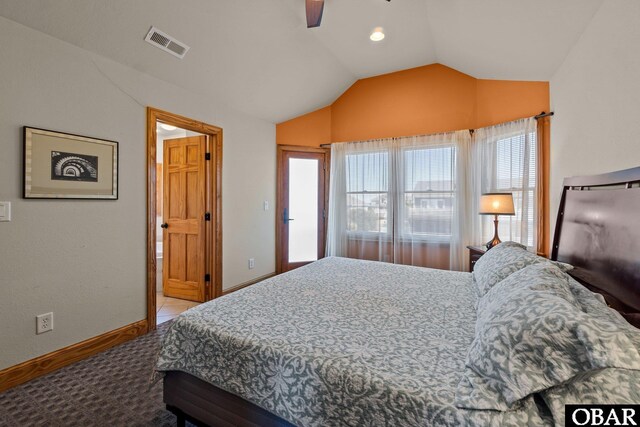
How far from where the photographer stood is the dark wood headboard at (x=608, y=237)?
4.28 ft

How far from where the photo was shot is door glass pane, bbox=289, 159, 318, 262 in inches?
183

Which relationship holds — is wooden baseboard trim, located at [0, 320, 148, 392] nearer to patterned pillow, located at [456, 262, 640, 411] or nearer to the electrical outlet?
the electrical outlet

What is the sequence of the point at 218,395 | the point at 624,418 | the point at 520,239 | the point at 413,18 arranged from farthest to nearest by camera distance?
the point at 520,239 < the point at 413,18 < the point at 218,395 < the point at 624,418

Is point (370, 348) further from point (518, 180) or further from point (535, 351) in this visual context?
point (518, 180)

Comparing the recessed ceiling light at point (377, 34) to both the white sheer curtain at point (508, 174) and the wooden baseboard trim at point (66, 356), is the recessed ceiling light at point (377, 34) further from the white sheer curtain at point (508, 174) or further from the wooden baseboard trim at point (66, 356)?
the wooden baseboard trim at point (66, 356)

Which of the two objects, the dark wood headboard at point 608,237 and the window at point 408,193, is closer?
the dark wood headboard at point 608,237

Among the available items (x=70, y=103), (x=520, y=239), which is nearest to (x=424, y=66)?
(x=520, y=239)

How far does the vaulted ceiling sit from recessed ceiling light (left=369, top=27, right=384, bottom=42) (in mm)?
80

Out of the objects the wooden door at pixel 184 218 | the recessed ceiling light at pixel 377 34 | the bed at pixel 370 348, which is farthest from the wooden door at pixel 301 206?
the bed at pixel 370 348

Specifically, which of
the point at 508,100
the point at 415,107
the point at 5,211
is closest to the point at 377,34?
the point at 415,107

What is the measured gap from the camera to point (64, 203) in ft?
7.18

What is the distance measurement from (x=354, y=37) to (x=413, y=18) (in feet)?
2.14

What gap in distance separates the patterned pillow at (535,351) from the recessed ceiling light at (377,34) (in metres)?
2.94

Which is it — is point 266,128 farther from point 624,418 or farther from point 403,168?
point 624,418
